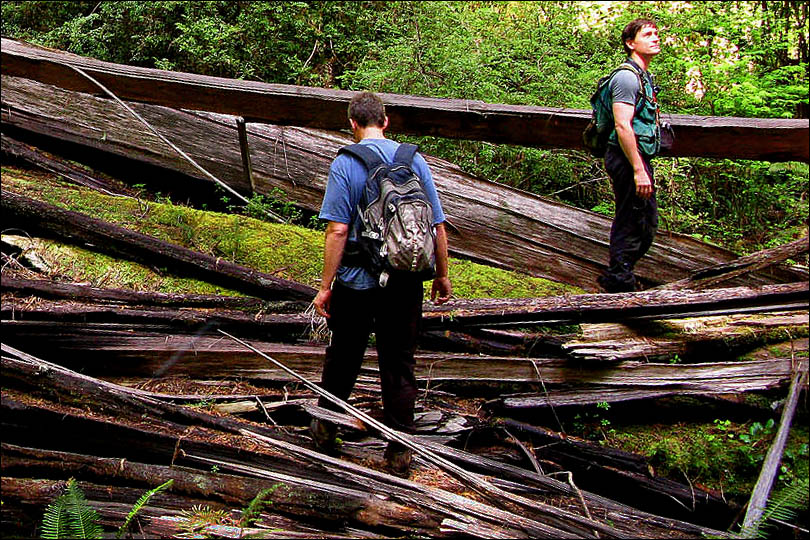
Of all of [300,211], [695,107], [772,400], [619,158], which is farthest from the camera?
[695,107]

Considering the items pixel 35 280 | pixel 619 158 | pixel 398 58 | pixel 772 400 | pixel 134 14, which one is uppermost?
pixel 134 14

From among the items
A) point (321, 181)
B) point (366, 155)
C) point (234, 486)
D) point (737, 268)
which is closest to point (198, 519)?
point (234, 486)

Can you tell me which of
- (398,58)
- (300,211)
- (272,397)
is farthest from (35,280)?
(398,58)

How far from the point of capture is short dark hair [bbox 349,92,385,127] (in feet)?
14.1

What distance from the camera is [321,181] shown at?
7.57 metres

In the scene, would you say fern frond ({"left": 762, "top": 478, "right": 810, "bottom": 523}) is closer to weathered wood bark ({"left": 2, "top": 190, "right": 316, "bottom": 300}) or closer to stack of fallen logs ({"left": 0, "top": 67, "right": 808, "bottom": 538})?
stack of fallen logs ({"left": 0, "top": 67, "right": 808, "bottom": 538})

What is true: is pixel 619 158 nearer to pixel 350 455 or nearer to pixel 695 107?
pixel 350 455

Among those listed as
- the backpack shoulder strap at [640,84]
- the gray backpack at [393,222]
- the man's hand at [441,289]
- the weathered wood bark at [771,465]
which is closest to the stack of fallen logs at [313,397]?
the weathered wood bark at [771,465]

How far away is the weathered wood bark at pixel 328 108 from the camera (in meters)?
5.62

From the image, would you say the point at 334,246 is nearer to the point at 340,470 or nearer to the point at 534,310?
the point at 340,470

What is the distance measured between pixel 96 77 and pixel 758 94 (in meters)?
8.67

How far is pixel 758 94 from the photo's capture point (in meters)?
9.63

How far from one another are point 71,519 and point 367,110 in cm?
298

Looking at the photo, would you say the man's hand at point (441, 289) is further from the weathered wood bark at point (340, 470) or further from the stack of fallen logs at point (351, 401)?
the weathered wood bark at point (340, 470)
